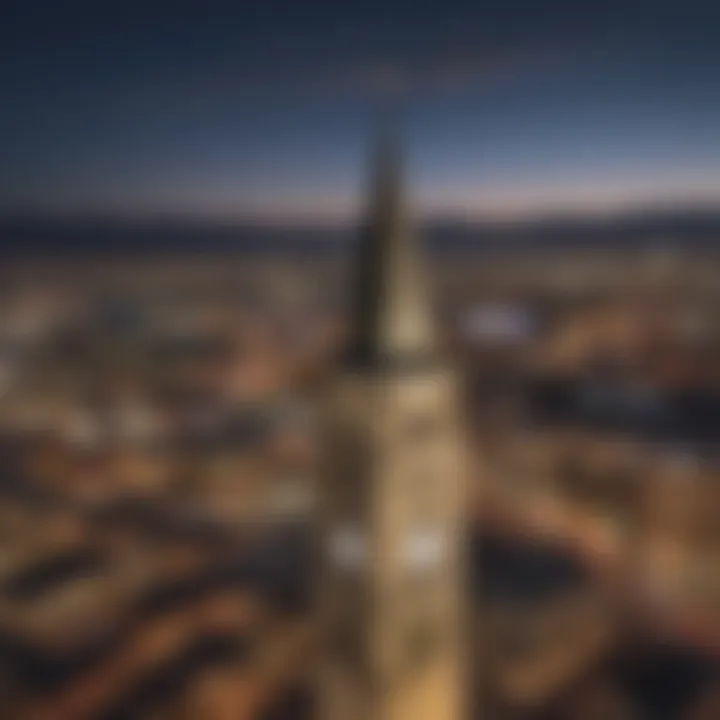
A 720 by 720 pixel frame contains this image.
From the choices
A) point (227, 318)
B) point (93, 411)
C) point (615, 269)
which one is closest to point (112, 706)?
point (93, 411)

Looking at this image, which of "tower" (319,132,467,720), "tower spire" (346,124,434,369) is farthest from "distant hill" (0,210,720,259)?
"tower" (319,132,467,720)

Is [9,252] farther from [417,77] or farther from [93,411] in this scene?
[417,77]

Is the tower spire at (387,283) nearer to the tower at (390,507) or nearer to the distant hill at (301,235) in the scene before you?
the tower at (390,507)

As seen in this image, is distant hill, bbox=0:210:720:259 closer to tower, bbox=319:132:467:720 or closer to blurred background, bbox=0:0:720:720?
blurred background, bbox=0:0:720:720

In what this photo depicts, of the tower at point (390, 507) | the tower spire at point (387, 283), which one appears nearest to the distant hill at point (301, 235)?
the tower spire at point (387, 283)

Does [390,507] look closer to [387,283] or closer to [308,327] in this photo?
[308,327]

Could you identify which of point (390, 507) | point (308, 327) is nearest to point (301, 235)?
point (308, 327)

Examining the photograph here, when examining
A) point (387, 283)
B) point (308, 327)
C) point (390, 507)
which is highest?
point (387, 283)
